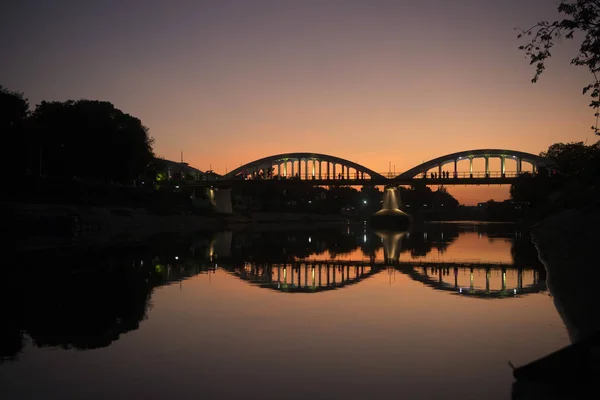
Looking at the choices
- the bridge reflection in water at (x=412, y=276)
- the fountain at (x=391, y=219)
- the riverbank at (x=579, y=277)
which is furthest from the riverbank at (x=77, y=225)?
the fountain at (x=391, y=219)

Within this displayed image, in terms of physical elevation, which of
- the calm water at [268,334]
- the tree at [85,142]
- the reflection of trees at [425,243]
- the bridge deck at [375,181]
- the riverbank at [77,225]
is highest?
the tree at [85,142]

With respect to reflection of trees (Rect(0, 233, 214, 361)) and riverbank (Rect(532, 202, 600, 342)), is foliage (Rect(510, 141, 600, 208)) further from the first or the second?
reflection of trees (Rect(0, 233, 214, 361))

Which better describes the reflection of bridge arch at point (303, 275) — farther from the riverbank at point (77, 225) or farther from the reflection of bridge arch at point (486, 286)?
the riverbank at point (77, 225)

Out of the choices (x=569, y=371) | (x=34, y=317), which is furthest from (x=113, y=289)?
(x=569, y=371)

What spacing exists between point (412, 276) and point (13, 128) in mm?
54968

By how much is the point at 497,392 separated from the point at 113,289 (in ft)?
50.3

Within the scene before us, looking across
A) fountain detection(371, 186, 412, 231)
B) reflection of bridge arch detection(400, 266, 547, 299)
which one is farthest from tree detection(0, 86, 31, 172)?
fountain detection(371, 186, 412, 231)

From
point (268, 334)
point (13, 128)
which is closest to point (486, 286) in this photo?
point (268, 334)

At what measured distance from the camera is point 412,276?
27594 millimetres

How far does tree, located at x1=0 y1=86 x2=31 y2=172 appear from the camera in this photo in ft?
217

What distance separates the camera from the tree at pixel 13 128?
66000 mm

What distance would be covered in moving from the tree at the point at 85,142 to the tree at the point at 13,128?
5.79 m

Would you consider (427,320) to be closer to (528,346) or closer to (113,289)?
(528,346)

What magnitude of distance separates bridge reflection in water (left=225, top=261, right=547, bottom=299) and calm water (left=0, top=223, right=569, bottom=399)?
5.7 inches
